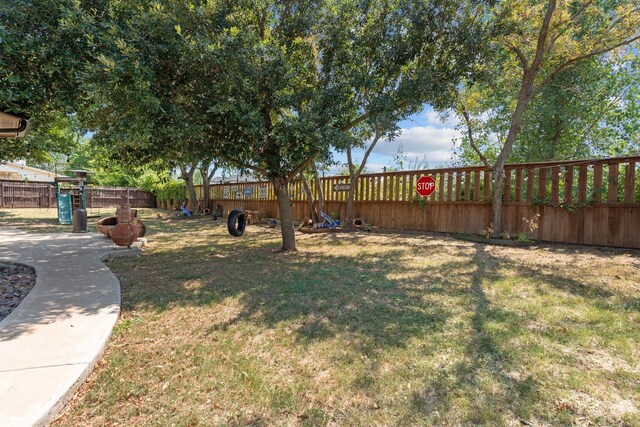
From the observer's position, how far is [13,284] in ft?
13.1

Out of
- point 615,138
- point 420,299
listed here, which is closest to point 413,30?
point 420,299

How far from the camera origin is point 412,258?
5.63 metres

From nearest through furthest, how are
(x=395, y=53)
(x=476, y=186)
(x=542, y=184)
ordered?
1. (x=395, y=53)
2. (x=542, y=184)
3. (x=476, y=186)

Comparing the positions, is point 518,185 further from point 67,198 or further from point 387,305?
point 67,198

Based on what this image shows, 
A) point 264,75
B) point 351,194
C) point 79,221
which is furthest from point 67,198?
point 264,75

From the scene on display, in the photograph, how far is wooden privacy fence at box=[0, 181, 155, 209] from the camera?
20.2m

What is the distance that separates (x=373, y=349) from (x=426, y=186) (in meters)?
7.32

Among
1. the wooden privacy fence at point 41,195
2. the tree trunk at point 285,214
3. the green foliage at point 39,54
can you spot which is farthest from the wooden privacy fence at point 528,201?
the wooden privacy fence at point 41,195

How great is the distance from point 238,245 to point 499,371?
19.9 ft

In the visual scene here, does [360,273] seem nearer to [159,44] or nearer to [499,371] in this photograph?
[499,371]

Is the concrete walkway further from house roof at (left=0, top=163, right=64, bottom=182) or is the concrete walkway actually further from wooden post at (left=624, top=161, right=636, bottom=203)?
house roof at (left=0, top=163, right=64, bottom=182)

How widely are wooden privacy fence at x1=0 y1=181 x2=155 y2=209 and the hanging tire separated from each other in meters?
15.0

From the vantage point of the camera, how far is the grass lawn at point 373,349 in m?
1.75

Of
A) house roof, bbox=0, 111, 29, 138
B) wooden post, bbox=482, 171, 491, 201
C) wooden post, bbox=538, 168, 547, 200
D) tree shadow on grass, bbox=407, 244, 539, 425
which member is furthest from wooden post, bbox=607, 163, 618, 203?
house roof, bbox=0, 111, 29, 138
